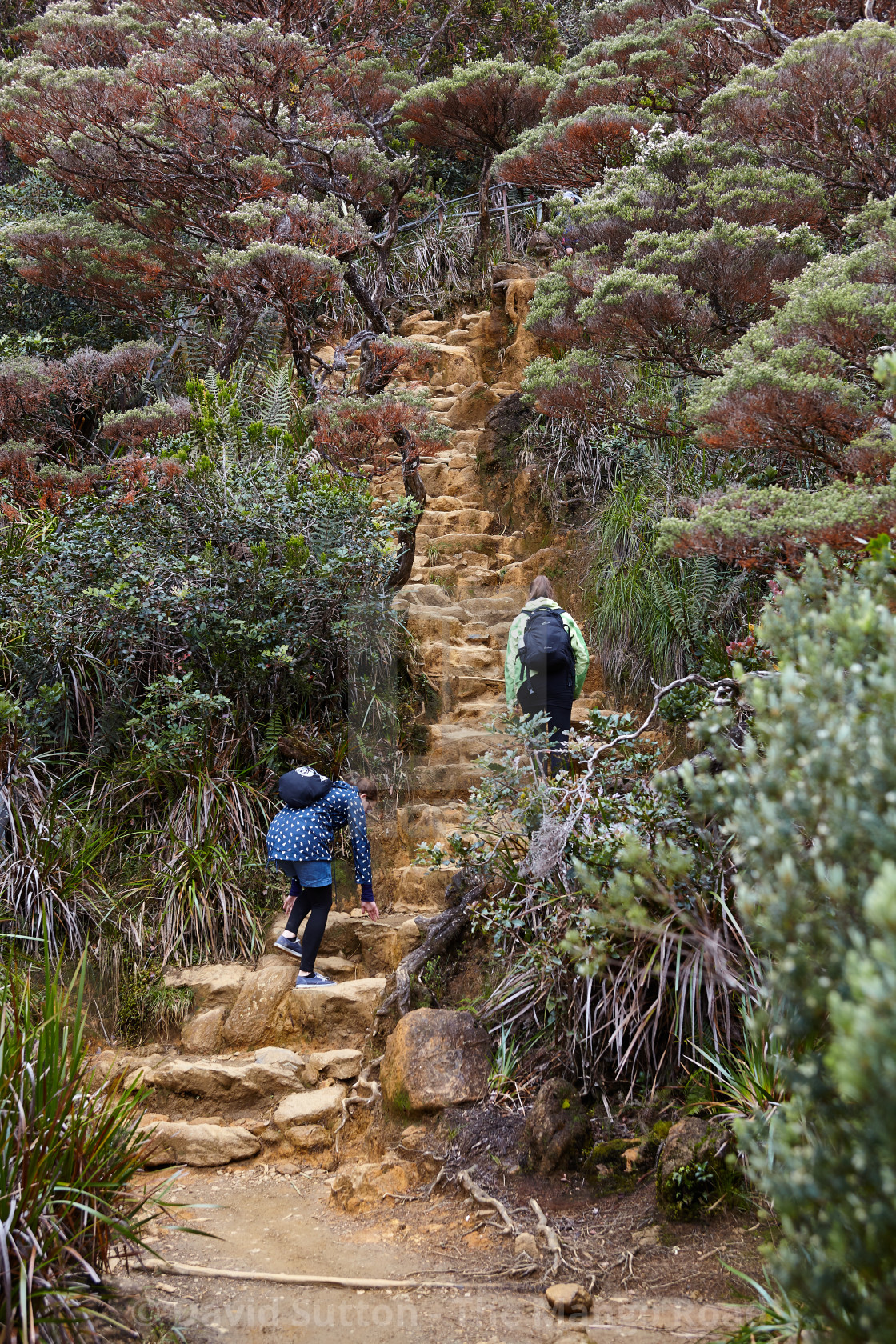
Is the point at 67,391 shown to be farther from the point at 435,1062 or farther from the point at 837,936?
the point at 837,936

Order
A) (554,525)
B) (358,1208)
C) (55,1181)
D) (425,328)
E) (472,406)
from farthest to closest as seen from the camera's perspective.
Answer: (425,328)
(472,406)
(554,525)
(358,1208)
(55,1181)

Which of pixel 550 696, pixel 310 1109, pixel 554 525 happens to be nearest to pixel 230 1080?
pixel 310 1109

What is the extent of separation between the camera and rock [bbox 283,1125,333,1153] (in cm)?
437

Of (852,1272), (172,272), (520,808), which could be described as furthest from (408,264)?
(852,1272)

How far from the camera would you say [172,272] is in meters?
9.18

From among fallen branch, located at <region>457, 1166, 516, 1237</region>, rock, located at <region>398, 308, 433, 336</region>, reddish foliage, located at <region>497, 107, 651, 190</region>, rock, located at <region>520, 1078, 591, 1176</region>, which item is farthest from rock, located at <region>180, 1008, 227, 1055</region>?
rock, located at <region>398, 308, 433, 336</region>

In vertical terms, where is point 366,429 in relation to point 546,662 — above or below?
above

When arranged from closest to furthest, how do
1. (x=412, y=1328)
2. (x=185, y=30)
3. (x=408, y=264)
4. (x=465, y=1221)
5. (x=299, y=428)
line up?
(x=412, y=1328) → (x=465, y=1221) → (x=185, y=30) → (x=299, y=428) → (x=408, y=264)

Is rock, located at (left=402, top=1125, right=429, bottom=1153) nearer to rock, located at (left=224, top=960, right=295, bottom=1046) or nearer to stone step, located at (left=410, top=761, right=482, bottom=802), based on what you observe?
rock, located at (left=224, top=960, right=295, bottom=1046)

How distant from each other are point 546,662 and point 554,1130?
2588 millimetres

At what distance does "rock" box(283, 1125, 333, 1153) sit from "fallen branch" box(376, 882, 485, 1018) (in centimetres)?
58

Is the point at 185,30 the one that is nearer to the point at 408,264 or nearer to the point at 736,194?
the point at 736,194

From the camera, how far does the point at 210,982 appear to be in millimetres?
5289

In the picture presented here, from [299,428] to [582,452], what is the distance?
106 inches
